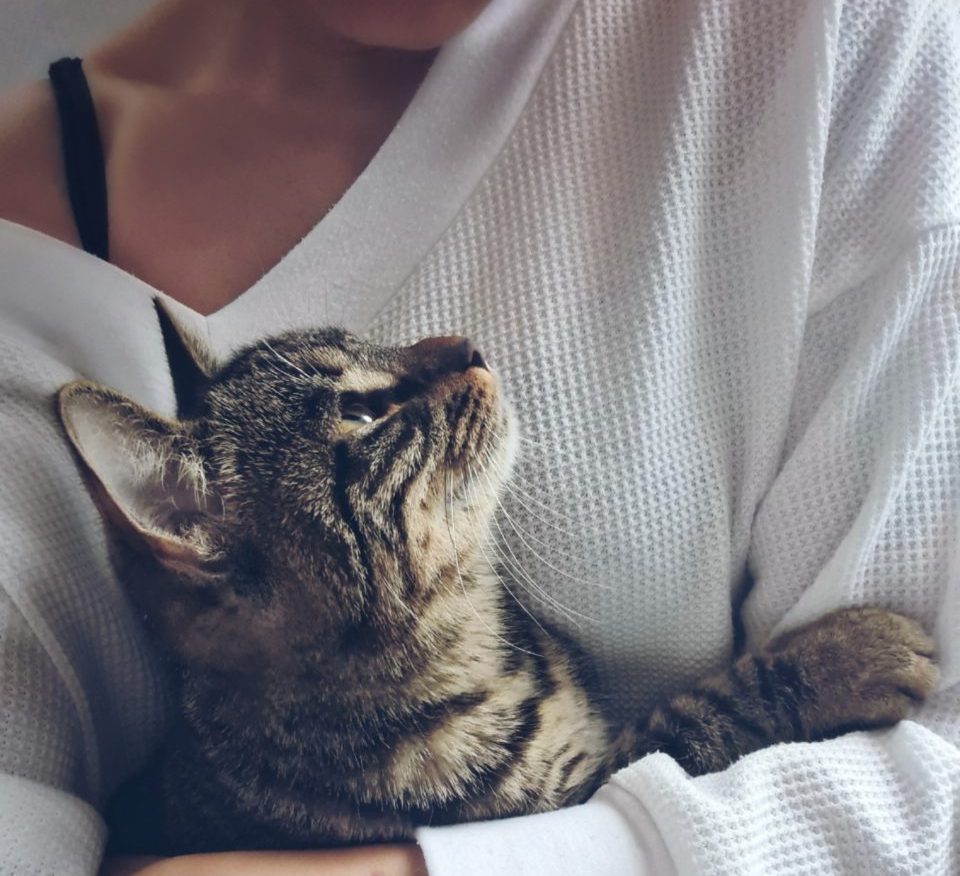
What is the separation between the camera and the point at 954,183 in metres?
0.62

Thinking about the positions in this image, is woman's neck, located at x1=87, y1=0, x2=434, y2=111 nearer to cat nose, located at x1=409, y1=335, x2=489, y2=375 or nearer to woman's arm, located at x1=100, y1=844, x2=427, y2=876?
cat nose, located at x1=409, y1=335, x2=489, y2=375

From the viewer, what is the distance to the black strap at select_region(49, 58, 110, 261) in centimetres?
78

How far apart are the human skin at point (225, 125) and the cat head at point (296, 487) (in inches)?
5.1

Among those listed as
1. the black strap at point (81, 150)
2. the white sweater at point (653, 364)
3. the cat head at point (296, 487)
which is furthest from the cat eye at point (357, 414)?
the black strap at point (81, 150)

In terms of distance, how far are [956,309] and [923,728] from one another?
32cm

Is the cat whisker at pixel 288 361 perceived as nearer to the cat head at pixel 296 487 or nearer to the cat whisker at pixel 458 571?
the cat head at pixel 296 487

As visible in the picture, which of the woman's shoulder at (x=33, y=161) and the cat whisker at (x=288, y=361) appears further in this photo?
the woman's shoulder at (x=33, y=161)

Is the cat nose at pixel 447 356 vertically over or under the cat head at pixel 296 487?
over

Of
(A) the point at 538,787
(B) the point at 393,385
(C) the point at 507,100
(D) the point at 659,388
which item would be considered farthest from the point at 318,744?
(C) the point at 507,100

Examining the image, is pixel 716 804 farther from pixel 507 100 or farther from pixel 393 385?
pixel 507 100

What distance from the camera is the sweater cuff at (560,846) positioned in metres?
0.56

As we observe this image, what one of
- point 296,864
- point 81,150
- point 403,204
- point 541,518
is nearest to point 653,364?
point 541,518

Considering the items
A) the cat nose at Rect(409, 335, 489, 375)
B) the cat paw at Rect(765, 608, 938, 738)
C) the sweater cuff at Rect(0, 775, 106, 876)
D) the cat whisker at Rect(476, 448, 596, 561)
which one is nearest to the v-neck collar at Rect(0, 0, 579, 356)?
the cat nose at Rect(409, 335, 489, 375)

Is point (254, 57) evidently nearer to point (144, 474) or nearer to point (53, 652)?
point (144, 474)
